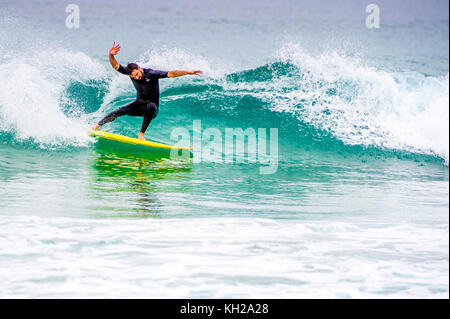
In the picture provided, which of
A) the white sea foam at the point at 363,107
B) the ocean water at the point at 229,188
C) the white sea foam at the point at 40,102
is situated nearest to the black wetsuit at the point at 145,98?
the ocean water at the point at 229,188

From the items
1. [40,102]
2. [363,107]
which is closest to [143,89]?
[40,102]

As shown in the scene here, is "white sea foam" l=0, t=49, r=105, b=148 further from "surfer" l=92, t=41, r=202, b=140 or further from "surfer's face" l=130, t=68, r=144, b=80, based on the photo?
"surfer's face" l=130, t=68, r=144, b=80

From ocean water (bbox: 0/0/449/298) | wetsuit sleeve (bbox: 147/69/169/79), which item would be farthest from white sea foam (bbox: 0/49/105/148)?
wetsuit sleeve (bbox: 147/69/169/79)

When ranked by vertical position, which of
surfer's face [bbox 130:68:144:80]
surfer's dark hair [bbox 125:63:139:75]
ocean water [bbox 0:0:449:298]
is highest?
surfer's dark hair [bbox 125:63:139:75]

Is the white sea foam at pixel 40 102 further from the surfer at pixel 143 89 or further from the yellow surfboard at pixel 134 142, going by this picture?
the surfer at pixel 143 89

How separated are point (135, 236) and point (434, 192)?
4397 millimetres

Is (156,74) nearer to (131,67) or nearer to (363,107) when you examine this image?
(131,67)

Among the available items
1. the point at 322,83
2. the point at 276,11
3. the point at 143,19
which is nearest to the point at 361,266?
the point at 322,83

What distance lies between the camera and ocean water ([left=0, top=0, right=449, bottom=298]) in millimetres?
4488

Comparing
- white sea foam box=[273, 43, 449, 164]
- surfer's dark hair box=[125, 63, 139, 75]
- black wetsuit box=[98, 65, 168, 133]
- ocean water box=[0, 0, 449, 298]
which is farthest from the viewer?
white sea foam box=[273, 43, 449, 164]

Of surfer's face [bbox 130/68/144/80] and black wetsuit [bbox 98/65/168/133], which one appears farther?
black wetsuit [bbox 98/65/168/133]
